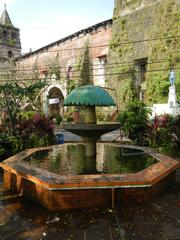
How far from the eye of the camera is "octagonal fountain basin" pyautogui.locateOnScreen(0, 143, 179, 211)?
3.89m

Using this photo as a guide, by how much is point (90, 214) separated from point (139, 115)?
6048mm

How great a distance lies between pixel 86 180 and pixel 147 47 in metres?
19.9

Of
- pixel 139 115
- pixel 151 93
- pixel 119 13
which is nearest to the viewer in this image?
pixel 139 115

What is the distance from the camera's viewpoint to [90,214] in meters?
3.73

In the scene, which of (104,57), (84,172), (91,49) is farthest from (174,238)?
(91,49)

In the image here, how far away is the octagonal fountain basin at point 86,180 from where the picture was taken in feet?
12.8

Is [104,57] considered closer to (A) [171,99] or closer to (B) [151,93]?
(B) [151,93]

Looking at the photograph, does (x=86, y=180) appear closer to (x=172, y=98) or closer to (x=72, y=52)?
(x=172, y=98)

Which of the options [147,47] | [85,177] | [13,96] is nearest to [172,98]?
[147,47]

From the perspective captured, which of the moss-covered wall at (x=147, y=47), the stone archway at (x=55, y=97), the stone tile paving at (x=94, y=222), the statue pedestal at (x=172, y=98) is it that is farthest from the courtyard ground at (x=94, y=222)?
the stone archway at (x=55, y=97)

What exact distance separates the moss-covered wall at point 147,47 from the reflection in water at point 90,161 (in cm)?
1293

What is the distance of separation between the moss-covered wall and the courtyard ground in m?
15.5

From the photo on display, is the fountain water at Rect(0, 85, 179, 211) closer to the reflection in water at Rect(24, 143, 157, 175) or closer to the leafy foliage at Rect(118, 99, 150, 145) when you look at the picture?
the reflection in water at Rect(24, 143, 157, 175)

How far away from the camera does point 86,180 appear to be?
155 inches
